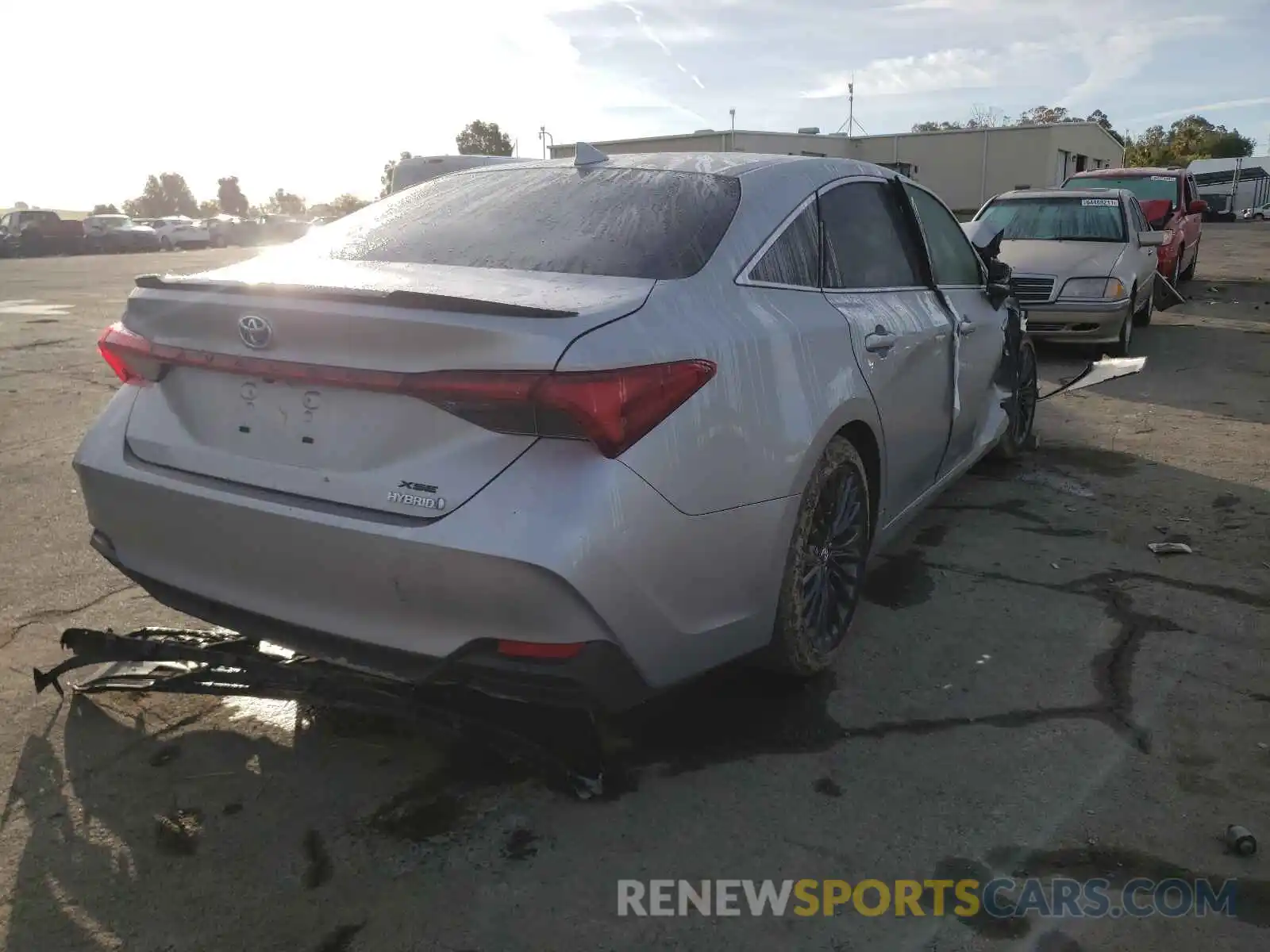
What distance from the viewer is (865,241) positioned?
3.79 m

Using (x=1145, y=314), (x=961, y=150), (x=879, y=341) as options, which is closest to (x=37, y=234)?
(x=961, y=150)

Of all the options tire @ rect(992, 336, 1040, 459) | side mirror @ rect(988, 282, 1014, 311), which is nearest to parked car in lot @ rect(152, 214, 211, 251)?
tire @ rect(992, 336, 1040, 459)

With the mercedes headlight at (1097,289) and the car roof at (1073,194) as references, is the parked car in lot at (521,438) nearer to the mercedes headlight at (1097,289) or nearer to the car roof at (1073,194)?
the mercedes headlight at (1097,289)

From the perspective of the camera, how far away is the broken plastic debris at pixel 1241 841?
249 centimetres

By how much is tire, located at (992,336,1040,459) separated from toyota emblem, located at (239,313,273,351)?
14.2 feet

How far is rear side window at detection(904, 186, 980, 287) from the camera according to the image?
4422 mm

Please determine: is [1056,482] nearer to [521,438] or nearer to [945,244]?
[945,244]

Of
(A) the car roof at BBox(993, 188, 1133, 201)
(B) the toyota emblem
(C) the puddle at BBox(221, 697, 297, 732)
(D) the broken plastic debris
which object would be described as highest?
(B) the toyota emblem

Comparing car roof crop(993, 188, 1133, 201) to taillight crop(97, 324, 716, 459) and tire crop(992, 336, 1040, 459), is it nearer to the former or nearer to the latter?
tire crop(992, 336, 1040, 459)

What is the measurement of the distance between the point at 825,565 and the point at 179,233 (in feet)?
147

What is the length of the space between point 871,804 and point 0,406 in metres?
7.22

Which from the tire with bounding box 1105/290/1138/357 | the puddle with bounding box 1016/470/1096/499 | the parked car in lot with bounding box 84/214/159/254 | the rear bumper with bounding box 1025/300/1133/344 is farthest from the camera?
the parked car in lot with bounding box 84/214/159/254

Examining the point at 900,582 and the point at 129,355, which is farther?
the point at 900,582

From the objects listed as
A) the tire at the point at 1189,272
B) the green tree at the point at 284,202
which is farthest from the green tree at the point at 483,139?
the tire at the point at 1189,272
